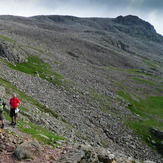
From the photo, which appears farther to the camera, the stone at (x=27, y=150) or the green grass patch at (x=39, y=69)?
the green grass patch at (x=39, y=69)

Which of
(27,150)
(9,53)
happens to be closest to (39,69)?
(9,53)

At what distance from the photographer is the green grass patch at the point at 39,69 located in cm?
4490

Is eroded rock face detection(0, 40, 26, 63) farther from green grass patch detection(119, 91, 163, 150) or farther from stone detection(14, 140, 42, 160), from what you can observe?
stone detection(14, 140, 42, 160)

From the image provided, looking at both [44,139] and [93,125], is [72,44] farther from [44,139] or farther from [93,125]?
[44,139]

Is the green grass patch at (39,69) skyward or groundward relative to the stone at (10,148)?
skyward

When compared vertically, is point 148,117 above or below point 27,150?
below

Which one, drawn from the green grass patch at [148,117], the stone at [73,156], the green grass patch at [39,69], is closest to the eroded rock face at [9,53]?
the green grass patch at [39,69]

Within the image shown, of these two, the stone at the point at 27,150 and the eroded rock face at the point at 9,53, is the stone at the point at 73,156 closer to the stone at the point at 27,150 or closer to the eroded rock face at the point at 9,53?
the stone at the point at 27,150

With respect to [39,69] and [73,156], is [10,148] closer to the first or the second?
[73,156]

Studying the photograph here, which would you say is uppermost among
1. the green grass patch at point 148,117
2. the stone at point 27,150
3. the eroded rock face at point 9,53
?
the eroded rock face at point 9,53

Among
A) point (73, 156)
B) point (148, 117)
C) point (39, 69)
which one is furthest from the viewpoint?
point (39, 69)

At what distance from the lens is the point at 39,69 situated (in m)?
49.5

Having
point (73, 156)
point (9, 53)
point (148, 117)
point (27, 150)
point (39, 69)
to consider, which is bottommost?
point (148, 117)

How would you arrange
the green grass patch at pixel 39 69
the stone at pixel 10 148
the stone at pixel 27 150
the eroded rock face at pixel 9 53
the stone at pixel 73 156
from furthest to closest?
the green grass patch at pixel 39 69, the eroded rock face at pixel 9 53, the stone at pixel 73 156, the stone at pixel 10 148, the stone at pixel 27 150
